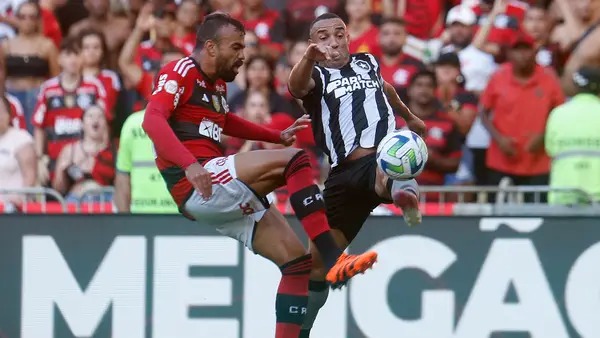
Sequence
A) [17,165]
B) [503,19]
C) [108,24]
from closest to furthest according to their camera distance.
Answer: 1. [17,165]
2. [503,19]
3. [108,24]

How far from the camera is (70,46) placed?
13617mm

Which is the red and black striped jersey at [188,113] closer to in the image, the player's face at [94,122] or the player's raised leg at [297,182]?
the player's raised leg at [297,182]

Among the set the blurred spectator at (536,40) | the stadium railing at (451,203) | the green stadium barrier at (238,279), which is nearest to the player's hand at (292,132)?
the green stadium barrier at (238,279)

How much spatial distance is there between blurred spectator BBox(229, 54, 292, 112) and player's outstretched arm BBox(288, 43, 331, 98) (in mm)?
3744

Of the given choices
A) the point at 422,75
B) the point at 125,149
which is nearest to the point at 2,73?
the point at 125,149

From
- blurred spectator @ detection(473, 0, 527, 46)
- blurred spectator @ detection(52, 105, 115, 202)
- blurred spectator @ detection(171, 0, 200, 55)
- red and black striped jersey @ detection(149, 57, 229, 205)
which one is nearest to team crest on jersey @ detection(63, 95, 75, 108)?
blurred spectator @ detection(52, 105, 115, 202)

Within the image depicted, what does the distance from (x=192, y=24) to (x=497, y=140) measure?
142 inches

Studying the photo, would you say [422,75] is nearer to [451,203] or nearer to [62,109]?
[451,203]

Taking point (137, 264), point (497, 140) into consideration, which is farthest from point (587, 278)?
point (137, 264)

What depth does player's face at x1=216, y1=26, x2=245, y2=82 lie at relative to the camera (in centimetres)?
872

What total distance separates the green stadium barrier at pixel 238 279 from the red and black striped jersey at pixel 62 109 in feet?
8.53

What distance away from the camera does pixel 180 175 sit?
8.74 m

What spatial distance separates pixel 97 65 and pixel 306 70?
17.5 feet

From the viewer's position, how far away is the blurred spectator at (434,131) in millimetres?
12367
